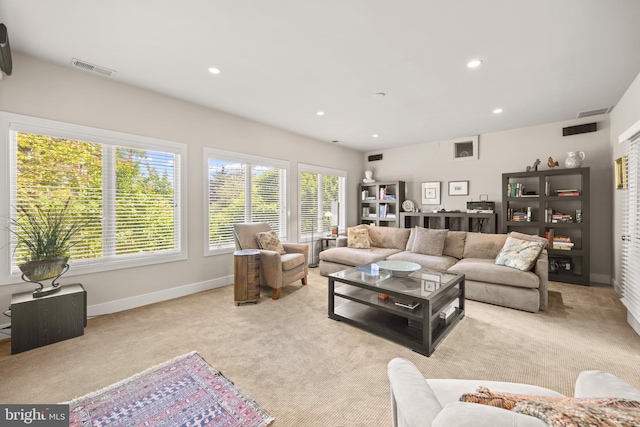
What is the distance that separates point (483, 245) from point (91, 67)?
5495 mm

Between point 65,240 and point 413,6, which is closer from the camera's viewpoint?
point 413,6

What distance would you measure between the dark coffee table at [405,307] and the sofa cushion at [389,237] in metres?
1.76

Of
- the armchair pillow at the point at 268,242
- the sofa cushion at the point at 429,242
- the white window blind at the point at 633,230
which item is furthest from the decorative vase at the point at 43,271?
the white window blind at the point at 633,230

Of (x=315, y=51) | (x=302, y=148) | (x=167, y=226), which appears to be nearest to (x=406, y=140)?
(x=302, y=148)

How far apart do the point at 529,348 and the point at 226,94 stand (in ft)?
14.0

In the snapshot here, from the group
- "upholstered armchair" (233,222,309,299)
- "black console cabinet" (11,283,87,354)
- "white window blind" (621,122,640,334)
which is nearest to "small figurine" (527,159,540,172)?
"white window blind" (621,122,640,334)

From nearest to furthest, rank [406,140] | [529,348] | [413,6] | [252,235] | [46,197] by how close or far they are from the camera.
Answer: [413,6] < [529,348] < [46,197] < [252,235] < [406,140]

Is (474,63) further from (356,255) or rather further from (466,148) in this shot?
(466,148)

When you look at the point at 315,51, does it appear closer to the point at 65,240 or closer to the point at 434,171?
the point at 65,240

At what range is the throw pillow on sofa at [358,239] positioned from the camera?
496 cm

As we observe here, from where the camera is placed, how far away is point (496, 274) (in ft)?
10.8

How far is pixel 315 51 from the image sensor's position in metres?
2.51

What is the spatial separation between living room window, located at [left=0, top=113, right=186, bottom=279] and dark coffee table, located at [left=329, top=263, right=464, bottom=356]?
2.43 metres

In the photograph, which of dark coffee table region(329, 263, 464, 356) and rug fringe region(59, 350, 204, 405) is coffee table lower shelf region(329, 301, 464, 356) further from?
rug fringe region(59, 350, 204, 405)
